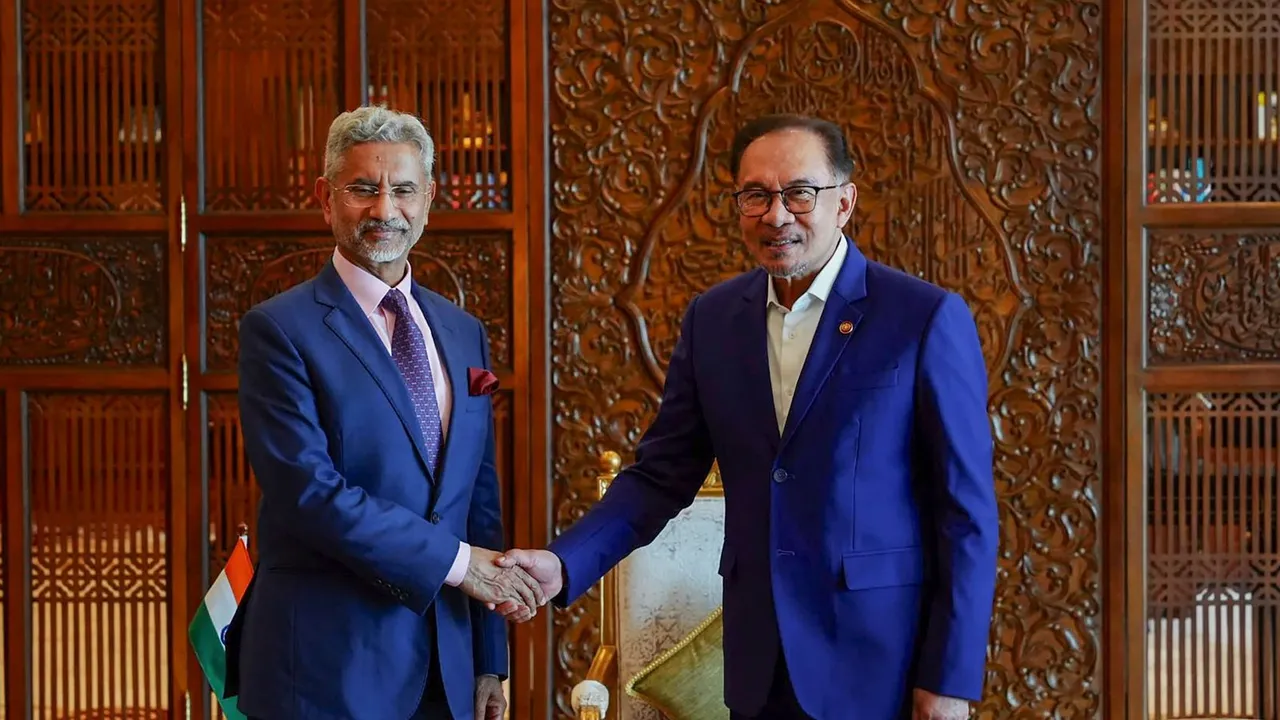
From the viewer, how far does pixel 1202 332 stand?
3.12 m

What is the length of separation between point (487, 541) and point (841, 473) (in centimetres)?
67

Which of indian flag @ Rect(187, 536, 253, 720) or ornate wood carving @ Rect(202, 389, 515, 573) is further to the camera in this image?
ornate wood carving @ Rect(202, 389, 515, 573)

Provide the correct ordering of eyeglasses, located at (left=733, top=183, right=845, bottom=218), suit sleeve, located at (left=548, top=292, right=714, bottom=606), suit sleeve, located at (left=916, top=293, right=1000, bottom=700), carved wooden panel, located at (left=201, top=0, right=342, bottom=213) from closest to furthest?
suit sleeve, located at (left=916, top=293, right=1000, bottom=700) → eyeglasses, located at (left=733, top=183, right=845, bottom=218) → suit sleeve, located at (left=548, top=292, right=714, bottom=606) → carved wooden panel, located at (left=201, top=0, right=342, bottom=213)

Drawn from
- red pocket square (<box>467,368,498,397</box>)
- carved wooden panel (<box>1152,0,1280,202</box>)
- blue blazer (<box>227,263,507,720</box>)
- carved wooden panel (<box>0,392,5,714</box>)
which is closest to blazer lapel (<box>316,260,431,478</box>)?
blue blazer (<box>227,263,507,720</box>)

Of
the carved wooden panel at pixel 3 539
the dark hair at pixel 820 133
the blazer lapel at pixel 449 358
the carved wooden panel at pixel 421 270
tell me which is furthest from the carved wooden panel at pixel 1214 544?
the carved wooden panel at pixel 3 539

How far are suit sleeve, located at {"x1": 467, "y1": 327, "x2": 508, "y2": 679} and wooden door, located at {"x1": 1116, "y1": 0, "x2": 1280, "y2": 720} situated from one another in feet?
6.03

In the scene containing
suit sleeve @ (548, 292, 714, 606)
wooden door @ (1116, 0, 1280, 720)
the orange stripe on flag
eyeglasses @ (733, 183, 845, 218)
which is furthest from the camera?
wooden door @ (1116, 0, 1280, 720)

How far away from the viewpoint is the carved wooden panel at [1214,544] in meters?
3.13

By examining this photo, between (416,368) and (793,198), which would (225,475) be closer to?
(416,368)

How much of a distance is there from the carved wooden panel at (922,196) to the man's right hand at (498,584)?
1179mm

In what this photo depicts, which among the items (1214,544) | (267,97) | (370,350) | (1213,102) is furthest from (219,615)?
(1213,102)

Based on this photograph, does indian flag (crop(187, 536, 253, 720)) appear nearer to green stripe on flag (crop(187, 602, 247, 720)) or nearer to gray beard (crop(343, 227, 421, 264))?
green stripe on flag (crop(187, 602, 247, 720))

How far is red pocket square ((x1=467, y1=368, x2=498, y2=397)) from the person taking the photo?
6.61 ft

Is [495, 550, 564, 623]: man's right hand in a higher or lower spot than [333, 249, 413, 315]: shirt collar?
lower
